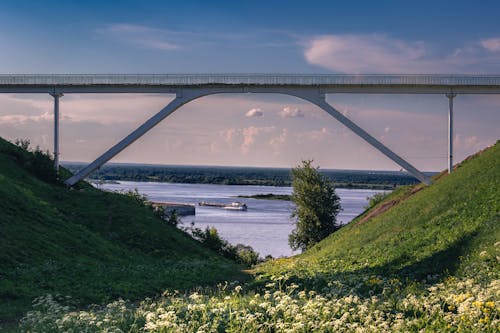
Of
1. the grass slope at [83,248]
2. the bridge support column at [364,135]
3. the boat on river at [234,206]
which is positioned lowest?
the boat on river at [234,206]

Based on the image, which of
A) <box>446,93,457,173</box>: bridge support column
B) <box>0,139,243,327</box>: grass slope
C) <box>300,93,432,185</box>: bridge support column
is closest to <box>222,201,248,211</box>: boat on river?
<box>0,139,243,327</box>: grass slope

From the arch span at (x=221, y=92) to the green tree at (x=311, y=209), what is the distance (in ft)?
39.0

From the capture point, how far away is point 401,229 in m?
26.9

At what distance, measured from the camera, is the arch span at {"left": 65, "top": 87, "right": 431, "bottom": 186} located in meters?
34.4

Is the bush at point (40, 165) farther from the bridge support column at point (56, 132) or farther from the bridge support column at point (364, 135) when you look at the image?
the bridge support column at point (364, 135)

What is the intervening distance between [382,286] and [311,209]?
2900 centimetres

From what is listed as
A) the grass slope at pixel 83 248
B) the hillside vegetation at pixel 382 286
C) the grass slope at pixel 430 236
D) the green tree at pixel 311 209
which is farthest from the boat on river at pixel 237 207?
the grass slope at pixel 430 236

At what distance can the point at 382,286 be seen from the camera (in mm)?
17078

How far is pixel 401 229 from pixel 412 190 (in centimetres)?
977

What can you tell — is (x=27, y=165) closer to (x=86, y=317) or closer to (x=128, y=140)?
(x=128, y=140)

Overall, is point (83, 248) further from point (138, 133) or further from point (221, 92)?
point (221, 92)

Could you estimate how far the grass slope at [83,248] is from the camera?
18812 mm

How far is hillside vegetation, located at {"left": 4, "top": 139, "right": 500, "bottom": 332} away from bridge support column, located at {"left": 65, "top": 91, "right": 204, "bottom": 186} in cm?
1118

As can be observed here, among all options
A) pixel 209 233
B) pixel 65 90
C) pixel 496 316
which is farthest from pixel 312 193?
pixel 496 316
